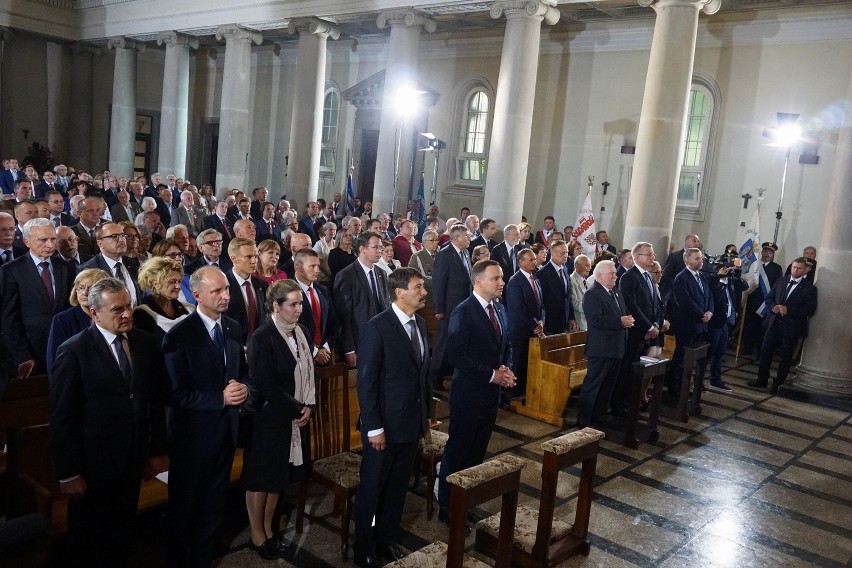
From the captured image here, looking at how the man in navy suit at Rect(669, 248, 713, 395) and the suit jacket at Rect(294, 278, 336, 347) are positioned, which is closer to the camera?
the suit jacket at Rect(294, 278, 336, 347)

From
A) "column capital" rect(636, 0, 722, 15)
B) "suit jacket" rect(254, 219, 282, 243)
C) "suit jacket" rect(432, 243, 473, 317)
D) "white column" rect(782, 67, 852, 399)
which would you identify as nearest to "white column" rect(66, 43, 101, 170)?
"suit jacket" rect(254, 219, 282, 243)

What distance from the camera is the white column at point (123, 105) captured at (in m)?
21.2

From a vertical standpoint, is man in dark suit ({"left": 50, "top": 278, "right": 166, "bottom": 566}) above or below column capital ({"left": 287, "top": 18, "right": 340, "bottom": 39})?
below

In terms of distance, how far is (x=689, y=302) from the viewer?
856 centimetres

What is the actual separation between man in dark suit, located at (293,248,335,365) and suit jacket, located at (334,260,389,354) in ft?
1.33

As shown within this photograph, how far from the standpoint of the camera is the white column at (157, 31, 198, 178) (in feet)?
63.4

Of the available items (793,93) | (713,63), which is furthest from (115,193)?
(793,93)

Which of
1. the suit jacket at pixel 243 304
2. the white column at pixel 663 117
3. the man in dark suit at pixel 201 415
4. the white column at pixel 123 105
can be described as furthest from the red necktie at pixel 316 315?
the white column at pixel 123 105

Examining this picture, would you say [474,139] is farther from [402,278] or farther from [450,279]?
[402,278]

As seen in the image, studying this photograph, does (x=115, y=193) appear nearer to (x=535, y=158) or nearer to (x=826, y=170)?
(x=535, y=158)

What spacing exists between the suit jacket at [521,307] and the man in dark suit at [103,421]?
15.5ft

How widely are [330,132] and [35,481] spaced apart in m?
18.8

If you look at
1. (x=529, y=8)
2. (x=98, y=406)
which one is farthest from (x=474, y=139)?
(x=98, y=406)

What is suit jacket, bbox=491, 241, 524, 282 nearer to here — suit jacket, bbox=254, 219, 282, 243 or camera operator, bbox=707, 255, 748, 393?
camera operator, bbox=707, 255, 748, 393
